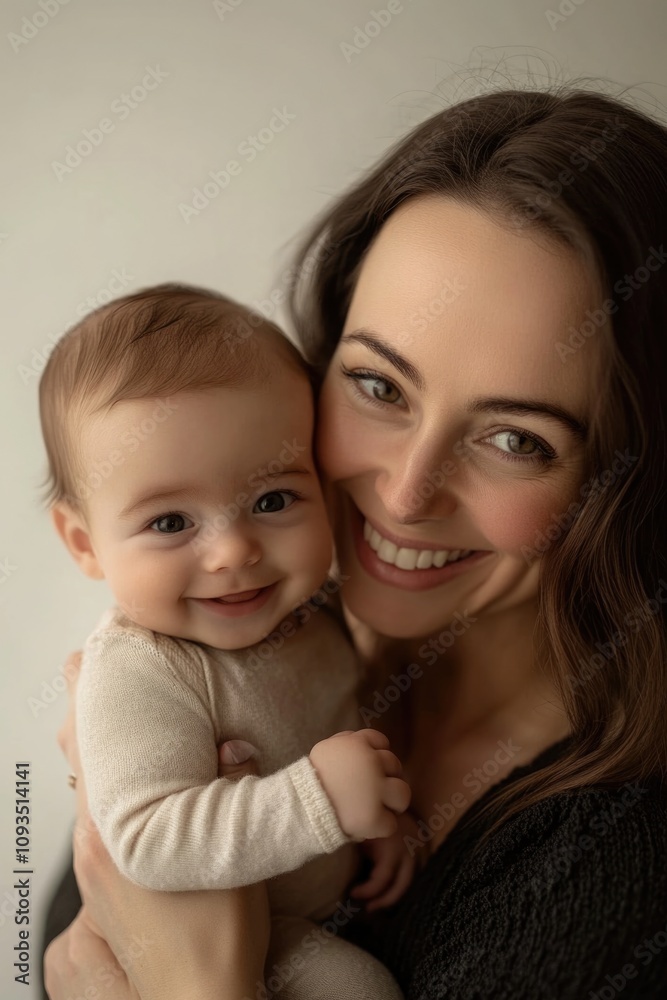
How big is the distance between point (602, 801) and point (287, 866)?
0.42 metres

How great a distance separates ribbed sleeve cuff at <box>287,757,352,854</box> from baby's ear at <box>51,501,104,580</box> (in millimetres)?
454

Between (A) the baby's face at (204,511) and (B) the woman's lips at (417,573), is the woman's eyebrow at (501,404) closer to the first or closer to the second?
(A) the baby's face at (204,511)

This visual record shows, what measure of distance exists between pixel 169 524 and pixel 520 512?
1.66 ft

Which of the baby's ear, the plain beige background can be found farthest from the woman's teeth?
the plain beige background

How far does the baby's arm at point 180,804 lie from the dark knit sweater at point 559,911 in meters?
0.21

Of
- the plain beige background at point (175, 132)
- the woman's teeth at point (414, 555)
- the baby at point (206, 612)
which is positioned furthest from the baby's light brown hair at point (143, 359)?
the plain beige background at point (175, 132)

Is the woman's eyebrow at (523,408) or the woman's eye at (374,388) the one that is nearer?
the woman's eyebrow at (523,408)

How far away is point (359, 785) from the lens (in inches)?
42.9

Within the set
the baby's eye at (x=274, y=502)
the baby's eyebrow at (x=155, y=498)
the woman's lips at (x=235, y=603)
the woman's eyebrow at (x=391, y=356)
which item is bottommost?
the woman's lips at (x=235, y=603)

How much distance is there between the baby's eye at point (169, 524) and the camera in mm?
1188

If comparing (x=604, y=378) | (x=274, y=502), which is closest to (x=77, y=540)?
(x=274, y=502)

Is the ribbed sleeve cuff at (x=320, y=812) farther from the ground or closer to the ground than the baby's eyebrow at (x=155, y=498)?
closer to the ground

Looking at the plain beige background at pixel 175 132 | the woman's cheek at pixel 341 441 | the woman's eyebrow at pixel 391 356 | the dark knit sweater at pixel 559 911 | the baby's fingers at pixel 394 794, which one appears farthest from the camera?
the plain beige background at pixel 175 132

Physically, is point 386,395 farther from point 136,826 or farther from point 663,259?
point 136,826
